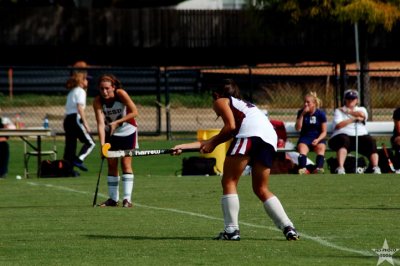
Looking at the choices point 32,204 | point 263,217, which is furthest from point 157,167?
point 263,217

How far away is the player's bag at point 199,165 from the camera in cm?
2402

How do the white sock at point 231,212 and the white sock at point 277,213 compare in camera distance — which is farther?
the white sock at point 231,212

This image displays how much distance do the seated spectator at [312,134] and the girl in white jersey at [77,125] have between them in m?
4.25

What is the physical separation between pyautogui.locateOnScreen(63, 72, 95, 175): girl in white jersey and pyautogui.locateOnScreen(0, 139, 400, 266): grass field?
7.06ft

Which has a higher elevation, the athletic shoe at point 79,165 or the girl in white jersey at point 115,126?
the girl in white jersey at point 115,126

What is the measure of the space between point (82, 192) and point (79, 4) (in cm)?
3871

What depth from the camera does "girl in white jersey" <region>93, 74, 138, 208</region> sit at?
17266 mm

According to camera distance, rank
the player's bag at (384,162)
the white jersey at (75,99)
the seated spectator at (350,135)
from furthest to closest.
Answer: the white jersey at (75,99) < the player's bag at (384,162) < the seated spectator at (350,135)

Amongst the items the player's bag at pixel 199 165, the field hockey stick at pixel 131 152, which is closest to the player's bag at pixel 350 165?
the player's bag at pixel 199 165

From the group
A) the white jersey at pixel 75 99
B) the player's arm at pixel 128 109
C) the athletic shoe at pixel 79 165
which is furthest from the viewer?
the white jersey at pixel 75 99

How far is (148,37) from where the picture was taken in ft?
173

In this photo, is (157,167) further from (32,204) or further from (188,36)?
(188,36)

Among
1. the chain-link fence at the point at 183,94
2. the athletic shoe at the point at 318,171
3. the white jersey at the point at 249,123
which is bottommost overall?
the chain-link fence at the point at 183,94

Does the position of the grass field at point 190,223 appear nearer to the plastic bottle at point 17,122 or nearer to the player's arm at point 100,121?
the player's arm at point 100,121
